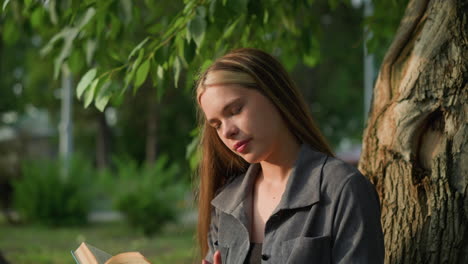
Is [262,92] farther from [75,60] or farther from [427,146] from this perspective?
[75,60]

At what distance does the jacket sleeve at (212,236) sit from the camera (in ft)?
8.68

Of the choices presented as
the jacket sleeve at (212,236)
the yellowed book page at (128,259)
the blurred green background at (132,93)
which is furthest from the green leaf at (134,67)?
the yellowed book page at (128,259)

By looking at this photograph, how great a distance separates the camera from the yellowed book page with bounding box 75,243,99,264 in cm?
232

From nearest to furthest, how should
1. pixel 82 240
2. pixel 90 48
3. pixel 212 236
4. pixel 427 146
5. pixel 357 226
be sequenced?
pixel 357 226 → pixel 212 236 → pixel 427 146 → pixel 90 48 → pixel 82 240

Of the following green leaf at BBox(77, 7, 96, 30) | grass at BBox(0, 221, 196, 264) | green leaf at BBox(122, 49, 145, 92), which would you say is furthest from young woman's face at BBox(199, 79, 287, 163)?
grass at BBox(0, 221, 196, 264)

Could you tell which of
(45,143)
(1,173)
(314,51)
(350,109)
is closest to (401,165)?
(314,51)

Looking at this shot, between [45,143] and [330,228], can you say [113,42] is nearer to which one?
[330,228]

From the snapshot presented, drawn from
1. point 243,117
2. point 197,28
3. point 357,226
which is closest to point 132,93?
point 197,28

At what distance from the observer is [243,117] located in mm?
2301

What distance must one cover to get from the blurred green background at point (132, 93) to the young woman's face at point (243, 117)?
1.84 feet

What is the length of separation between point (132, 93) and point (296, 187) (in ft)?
5.61

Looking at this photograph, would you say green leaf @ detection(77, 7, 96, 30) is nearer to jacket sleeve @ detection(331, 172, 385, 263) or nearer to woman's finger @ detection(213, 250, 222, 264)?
woman's finger @ detection(213, 250, 222, 264)

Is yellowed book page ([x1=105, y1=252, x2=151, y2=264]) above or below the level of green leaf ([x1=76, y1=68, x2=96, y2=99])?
below

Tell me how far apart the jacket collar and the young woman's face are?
136 mm
